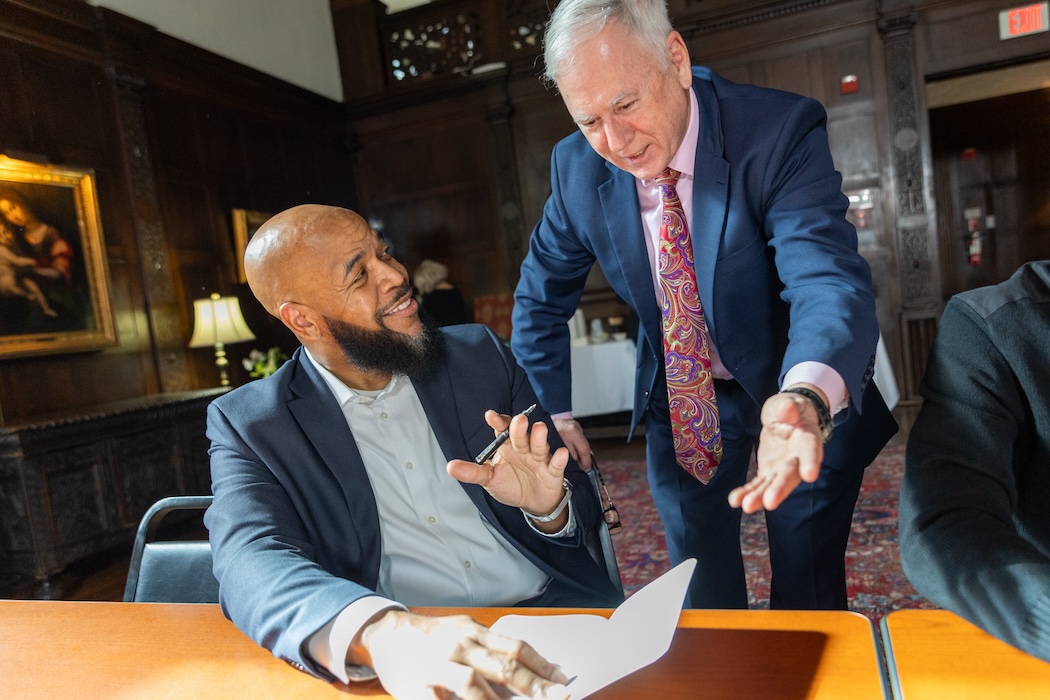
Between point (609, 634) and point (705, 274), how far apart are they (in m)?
0.94

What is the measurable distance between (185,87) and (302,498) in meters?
6.02

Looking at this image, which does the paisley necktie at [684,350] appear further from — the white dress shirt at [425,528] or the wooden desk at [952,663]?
the wooden desk at [952,663]

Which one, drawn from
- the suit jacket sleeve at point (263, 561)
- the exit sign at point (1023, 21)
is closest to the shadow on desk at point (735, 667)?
the suit jacket sleeve at point (263, 561)

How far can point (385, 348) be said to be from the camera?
1.70 meters

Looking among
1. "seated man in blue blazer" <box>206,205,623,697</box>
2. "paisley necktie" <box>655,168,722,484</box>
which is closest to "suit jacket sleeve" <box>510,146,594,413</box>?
"seated man in blue blazer" <box>206,205,623,697</box>

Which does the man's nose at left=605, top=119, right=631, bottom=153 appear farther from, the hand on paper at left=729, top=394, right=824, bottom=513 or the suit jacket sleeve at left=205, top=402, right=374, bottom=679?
the suit jacket sleeve at left=205, top=402, right=374, bottom=679

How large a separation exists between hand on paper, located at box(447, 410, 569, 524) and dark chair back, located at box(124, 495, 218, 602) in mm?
658

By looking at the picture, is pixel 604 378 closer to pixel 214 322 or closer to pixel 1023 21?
pixel 214 322

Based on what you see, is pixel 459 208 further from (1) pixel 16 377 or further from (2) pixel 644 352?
(2) pixel 644 352

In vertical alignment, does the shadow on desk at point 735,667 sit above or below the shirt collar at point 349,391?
below

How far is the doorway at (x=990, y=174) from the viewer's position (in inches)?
376

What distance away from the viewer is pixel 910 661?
0.83 metres

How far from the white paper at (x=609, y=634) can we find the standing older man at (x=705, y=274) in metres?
0.44

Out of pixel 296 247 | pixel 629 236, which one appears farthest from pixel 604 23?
pixel 296 247
